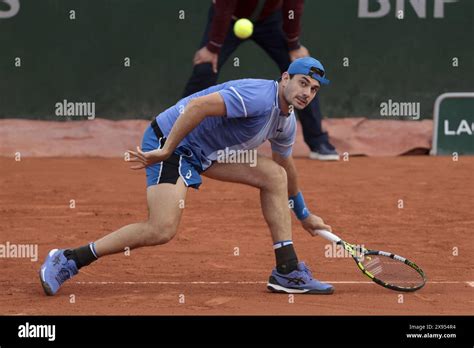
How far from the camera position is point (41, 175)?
12.2 m

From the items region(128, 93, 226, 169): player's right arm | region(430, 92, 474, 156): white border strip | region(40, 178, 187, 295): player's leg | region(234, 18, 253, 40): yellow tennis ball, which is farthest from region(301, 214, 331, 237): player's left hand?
region(430, 92, 474, 156): white border strip

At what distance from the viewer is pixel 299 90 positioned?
264 inches

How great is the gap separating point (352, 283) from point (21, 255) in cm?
249

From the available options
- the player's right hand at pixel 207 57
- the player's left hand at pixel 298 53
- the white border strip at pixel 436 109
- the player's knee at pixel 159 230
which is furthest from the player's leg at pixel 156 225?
the white border strip at pixel 436 109

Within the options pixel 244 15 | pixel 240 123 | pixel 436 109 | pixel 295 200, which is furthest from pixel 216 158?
pixel 436 109

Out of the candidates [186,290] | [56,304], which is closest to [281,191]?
[186,290]

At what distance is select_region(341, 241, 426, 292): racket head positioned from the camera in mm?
7082

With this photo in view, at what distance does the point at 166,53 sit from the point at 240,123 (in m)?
7.11

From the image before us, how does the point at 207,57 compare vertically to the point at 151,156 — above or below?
above

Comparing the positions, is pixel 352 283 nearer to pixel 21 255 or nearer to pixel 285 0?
pixel 21 255

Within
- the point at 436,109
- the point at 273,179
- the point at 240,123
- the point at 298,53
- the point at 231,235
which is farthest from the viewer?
the point at 436,109

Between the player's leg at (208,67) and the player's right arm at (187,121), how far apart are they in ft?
19.3

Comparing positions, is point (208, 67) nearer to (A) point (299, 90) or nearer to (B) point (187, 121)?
(A) point (299, 90)

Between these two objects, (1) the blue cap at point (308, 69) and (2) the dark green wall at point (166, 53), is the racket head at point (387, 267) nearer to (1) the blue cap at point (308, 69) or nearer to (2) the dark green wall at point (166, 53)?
(1) the blue cap at point (308, 69)
